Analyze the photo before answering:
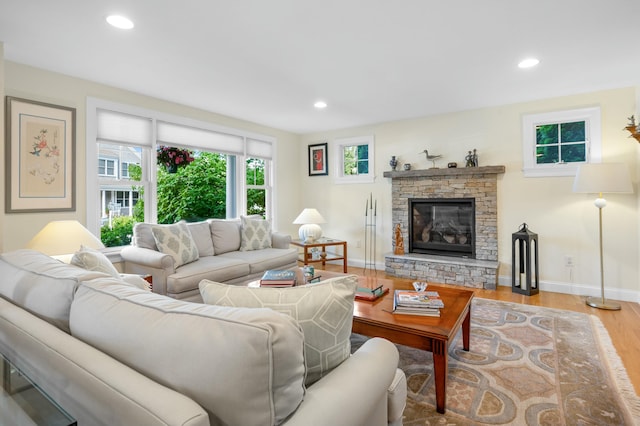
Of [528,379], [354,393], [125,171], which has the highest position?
[125,171]

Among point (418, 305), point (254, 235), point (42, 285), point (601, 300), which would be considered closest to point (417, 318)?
point (418, 305)

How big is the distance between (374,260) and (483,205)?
1832 millimetres

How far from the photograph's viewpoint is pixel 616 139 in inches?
146

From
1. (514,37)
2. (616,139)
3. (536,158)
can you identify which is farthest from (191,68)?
(616,139)

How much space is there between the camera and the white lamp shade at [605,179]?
334 cm

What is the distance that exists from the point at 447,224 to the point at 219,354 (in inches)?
A: 181

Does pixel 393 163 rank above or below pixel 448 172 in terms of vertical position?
above

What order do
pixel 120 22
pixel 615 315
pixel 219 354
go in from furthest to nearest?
pixel 615 315 < pixel 120 22 < pixel 219 354

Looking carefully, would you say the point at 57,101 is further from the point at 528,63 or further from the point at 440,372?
the point at 528,63

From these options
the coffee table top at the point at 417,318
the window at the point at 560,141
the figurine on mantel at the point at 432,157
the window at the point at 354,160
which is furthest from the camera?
the window at the point at 354,160

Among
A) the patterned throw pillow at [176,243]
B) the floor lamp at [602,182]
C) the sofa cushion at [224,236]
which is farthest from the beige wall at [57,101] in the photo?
the floor lamp at [602,182]

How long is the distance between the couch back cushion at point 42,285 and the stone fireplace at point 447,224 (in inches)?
159

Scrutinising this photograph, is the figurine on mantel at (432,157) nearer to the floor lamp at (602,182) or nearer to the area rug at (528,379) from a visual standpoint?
the floor lamp at (602,182)

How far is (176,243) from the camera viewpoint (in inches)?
135
